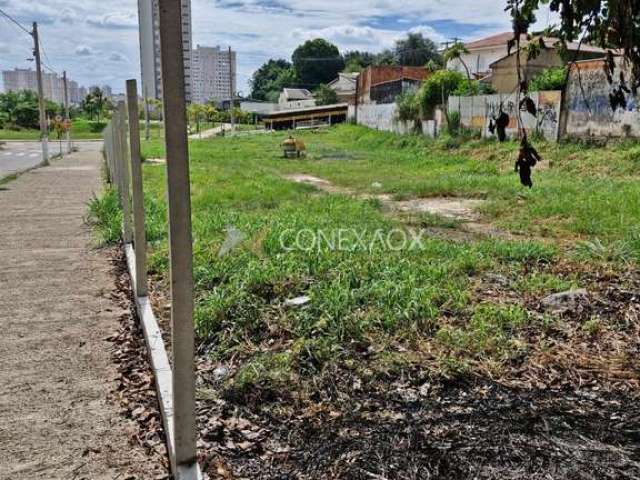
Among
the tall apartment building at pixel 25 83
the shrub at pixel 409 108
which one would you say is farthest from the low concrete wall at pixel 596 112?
the tall apartment building at pixel 25 83

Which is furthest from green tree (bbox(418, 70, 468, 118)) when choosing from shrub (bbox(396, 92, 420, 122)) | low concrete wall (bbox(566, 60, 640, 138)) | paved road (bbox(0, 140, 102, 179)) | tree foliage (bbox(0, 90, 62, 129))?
tree foliage (bbox(0, 90, 62, 129))

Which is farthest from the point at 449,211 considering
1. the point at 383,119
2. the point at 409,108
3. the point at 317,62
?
the point at 317,62

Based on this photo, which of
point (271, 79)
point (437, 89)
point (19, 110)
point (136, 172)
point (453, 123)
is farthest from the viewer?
point (271, 79)

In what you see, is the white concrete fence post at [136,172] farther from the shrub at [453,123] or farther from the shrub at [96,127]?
the shrub at [96,127]

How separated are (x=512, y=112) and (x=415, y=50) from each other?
195ft

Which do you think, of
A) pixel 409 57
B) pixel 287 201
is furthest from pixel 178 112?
pixel 409 57

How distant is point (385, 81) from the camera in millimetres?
46656

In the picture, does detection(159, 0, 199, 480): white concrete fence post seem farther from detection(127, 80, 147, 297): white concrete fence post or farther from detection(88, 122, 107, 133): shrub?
detection(88, 122, 107, 133): shrub

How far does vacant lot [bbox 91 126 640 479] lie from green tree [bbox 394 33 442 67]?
218 feet

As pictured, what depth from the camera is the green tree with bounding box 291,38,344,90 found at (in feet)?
280

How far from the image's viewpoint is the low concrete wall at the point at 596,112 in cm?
1338

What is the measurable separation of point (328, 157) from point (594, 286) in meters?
16.9

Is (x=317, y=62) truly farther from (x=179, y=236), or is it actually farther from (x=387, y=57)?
(x=179, y=236)

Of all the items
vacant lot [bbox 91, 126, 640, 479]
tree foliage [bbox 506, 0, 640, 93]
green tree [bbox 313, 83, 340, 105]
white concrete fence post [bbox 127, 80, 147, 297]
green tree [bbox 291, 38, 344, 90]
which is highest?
green tree [bbox 291, 38, 344, 90]
